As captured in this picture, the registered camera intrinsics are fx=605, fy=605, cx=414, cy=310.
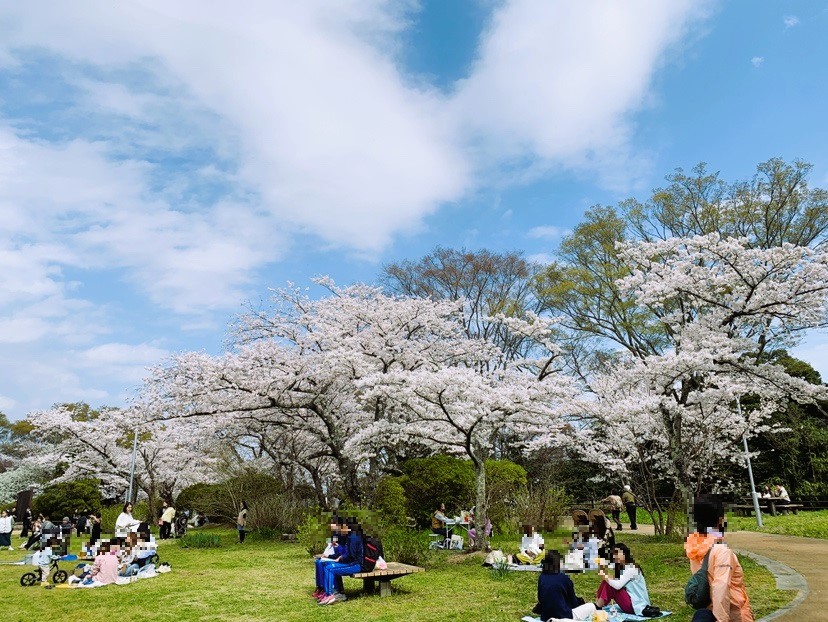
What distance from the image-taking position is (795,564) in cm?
937

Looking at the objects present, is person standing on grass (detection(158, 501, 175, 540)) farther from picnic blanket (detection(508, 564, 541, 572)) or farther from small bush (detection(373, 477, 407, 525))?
picnic blanket (detection(508, 564, 541, 572))

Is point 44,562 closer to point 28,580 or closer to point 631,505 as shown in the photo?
point 28,580

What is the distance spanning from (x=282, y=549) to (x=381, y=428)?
13.8 ft

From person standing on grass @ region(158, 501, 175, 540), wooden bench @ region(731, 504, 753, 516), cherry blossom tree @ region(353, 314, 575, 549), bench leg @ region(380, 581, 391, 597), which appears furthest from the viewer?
wooden bench @ region(731, 504, 753, 516)

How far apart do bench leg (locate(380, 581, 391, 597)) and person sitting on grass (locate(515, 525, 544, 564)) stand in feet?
9.35

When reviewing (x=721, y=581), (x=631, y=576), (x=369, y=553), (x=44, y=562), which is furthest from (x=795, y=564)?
(x=44, y=562)

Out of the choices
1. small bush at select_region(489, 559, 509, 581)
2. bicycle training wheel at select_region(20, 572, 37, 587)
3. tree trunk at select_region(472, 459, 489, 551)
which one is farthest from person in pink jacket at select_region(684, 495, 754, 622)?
bicycle training wheel at select_region(20, 572, 37, 587)

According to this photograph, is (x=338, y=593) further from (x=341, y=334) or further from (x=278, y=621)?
(x=341, y=334)

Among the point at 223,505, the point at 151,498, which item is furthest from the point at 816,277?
the point at 151,498

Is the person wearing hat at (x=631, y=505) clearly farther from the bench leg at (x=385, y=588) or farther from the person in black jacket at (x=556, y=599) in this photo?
the person in black jacket at (x=556, y=599)

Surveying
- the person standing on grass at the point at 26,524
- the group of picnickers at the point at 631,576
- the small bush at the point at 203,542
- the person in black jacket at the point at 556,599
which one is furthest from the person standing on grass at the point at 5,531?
the person in black jacket at the point at 556,599

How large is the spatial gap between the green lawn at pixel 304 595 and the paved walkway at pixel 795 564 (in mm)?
224

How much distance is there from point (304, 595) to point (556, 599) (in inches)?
166

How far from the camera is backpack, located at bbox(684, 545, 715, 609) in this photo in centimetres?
402
